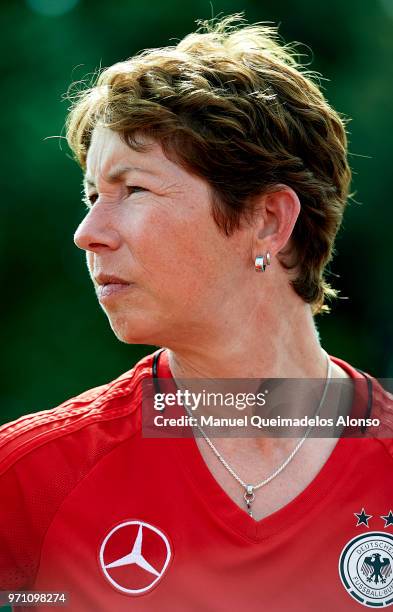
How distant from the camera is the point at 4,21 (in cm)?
584

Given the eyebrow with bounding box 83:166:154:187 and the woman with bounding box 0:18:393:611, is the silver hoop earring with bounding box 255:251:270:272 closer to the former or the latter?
the woman with bounding box 0:18:393:611

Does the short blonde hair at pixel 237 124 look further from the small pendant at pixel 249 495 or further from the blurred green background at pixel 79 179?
the blurred green background at pixel 79 179

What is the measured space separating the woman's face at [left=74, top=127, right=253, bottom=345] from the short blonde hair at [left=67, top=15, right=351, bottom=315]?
4cm

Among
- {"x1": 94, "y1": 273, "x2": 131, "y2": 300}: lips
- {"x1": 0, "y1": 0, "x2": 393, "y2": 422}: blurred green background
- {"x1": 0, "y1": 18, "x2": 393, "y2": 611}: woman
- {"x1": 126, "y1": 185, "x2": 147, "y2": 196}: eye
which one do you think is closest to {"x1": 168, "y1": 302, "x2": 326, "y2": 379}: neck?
{"x1": 0, "y1": 18, "x2": 393, "y2": 611}: woman

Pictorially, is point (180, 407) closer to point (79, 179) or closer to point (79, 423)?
point (79, 423)

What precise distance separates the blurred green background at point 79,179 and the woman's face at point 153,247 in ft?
11.5

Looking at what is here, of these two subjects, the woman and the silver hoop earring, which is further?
the silver hoop earring

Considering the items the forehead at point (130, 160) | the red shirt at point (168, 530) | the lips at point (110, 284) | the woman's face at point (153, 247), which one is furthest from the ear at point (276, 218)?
the red shirt at point (168, 530)

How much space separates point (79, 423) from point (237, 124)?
80 cm

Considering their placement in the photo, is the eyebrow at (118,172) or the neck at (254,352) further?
the neck at (254,352)

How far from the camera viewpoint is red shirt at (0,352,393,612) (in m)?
2.05

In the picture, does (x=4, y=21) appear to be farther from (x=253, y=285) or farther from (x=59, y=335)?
(x=253, y=285)

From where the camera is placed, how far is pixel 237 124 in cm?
217

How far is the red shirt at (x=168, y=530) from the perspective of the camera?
6.72ft
